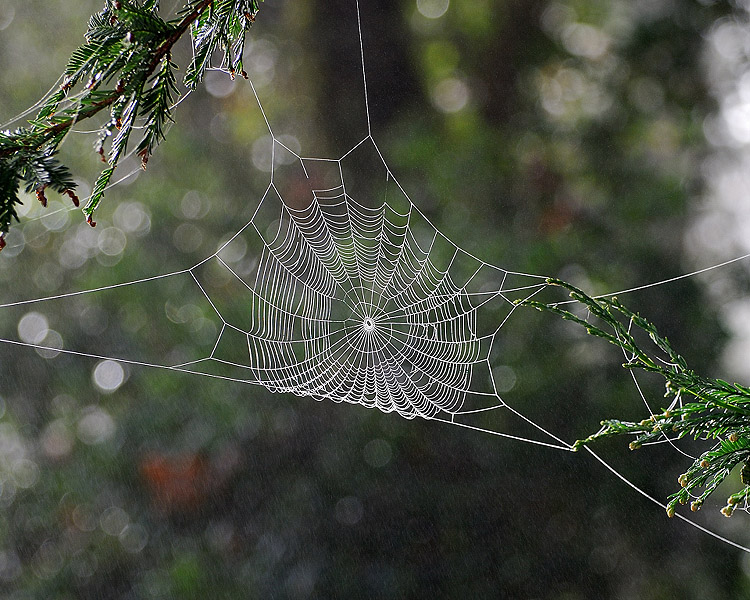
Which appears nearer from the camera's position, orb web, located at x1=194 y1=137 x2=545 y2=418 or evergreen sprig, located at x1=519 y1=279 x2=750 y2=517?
evergreen sprig, located at x1=519 y1=279 x2=750 y2=517

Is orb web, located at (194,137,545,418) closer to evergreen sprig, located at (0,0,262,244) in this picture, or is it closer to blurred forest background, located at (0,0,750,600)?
blurred forest background, located at (0,0,750,600)

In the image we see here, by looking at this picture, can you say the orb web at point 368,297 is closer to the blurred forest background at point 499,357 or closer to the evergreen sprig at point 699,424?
the blurred forest background at point 499,357

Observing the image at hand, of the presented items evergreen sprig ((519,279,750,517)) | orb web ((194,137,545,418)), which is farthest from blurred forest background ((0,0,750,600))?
evergreen sprig ((519,279,750,517))

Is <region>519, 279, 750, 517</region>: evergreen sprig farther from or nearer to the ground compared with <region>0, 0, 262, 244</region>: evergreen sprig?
nearer to the ground

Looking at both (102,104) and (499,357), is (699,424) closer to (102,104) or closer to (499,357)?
(102,104)

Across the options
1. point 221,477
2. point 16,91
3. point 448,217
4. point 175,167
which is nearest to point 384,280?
point 448,217

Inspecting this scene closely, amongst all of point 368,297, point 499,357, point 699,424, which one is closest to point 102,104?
point 699,424

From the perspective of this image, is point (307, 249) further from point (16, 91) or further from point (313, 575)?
point (16, 91)

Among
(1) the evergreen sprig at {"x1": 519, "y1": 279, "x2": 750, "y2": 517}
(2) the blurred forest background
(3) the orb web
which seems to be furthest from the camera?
(2) the blurred forest background

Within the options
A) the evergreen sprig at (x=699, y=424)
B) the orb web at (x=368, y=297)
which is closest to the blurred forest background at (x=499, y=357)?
the orb web at (x=368, y=297)
